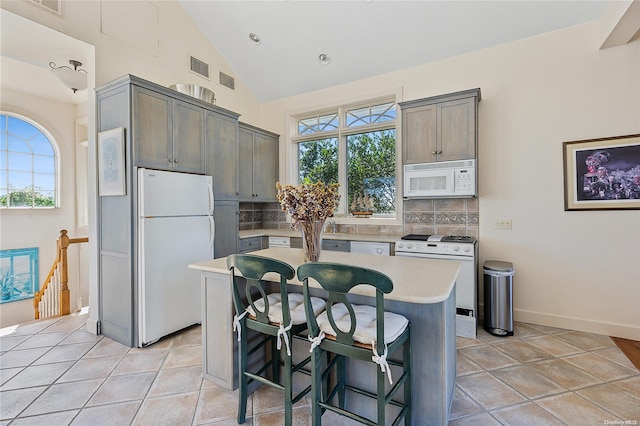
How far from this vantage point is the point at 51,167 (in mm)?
5258

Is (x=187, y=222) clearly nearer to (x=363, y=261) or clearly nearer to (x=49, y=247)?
(x=363, y=261)

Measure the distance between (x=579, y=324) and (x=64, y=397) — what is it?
4.54 metres

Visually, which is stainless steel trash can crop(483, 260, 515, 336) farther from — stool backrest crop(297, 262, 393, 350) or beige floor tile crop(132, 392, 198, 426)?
beige floor tile crop(132, 392, 198, 426)

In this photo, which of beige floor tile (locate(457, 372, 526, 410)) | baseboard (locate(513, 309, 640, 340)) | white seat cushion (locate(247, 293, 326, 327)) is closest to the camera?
white seat cushion (locate(247, 293, 326, 327))

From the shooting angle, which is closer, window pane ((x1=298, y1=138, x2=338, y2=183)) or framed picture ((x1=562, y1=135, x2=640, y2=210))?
framed picture ((x1=562, y1=135, x2=640, y2=210))

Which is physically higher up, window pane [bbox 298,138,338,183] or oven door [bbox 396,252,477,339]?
window pane [bbox 298,138,338,183]

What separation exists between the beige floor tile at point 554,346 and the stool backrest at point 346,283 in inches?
90.7

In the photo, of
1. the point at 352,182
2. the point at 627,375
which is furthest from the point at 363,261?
the point at 352,182

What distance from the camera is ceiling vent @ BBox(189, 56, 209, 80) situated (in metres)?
4.06

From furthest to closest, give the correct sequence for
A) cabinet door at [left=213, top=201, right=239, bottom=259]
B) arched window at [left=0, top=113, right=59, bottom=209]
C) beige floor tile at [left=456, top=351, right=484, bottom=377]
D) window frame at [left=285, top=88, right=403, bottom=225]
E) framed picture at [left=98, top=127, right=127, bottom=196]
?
arched window at [left=0, top=113, right=59, bottom=209], window frame at [left=285, top=88, right=403, bottom=225], cabinet door at [left=213, top=201, right=239, bottom=259], framed picture at [left=98, top=127, right=127, bottom=196], beige floor tile at [left=456, top=351, right=484, bottom=377]

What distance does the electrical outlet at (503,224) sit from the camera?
3324mm

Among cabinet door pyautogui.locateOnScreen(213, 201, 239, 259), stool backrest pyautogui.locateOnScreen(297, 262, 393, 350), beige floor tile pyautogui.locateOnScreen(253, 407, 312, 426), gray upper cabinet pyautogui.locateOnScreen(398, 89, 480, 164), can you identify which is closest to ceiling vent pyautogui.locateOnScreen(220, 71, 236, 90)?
cabinet door pyautogui.locateOnScreen(213, 201, 239, 259)

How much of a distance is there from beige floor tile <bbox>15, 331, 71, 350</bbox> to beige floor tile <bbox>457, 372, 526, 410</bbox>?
3.64m

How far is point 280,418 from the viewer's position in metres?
1.79
